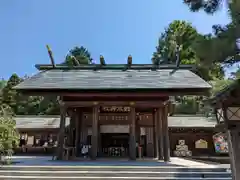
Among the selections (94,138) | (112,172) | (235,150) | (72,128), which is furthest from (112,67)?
(235,150)

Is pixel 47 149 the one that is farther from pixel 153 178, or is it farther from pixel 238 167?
pixel 238 167

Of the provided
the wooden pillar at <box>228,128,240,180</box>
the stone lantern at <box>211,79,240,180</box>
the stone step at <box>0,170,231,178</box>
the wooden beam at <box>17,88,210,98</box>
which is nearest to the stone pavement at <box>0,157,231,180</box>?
the stone step at <box>0,170,231,178</box>

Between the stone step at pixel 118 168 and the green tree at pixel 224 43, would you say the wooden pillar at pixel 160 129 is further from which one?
the green tree at pixel 224 43

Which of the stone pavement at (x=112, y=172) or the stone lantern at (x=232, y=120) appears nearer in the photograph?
the stone lantern at (x=232, y=120)

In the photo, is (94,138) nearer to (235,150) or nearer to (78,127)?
(78,127)

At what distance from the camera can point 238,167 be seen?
6.25m

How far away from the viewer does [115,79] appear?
1080 cm

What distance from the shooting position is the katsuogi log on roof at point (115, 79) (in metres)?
9.79

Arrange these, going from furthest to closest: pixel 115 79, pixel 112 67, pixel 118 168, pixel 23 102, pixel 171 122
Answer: pixel 23 102 < pixel 171 122 < pixel 112 67 < pixel 115 79 < pixel 118 168

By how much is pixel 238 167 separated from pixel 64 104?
7.26 metres

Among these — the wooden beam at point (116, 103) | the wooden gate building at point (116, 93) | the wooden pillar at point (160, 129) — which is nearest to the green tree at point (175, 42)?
the wooden gate building at point (116, 93)

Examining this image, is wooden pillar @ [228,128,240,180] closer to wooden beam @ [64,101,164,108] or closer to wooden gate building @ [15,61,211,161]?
wooden gate building @ [15,61,211,161]

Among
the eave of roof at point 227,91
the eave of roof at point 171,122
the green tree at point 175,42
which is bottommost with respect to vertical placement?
the eave of roof at point 171,122

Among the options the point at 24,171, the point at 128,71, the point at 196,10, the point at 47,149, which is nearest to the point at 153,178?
the point at 24,171
